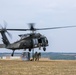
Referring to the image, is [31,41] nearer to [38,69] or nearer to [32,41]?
Answer: [32,41]

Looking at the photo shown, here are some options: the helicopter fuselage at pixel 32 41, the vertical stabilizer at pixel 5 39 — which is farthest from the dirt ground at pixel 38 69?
the vertical stabilizer at pixel 5 39

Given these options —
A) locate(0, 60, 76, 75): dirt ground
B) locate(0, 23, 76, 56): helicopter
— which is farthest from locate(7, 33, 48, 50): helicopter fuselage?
locate(0, 60, 76, 75): dirt ground

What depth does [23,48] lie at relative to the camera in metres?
58.1

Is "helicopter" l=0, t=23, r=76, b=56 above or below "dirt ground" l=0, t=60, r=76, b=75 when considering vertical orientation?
above

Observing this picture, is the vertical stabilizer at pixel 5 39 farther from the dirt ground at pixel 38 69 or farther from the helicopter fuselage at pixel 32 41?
the dirt ground at pixel 38 69

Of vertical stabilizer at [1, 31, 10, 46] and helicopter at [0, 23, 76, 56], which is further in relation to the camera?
vertical stabilizer at [1, 31, 10, 46]

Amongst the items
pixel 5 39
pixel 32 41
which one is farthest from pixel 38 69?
pixel 5 39

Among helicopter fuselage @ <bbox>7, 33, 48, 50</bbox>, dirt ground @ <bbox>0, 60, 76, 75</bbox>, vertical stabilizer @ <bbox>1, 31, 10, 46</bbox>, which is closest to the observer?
dirt ground @ <bbox>0, 60, 76, 75</bbox>

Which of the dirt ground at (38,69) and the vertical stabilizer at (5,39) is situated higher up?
the vertical stabilizer at (5,39)

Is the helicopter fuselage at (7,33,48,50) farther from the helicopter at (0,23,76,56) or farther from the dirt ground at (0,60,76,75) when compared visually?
the dirt ground at (0,60,76,75)

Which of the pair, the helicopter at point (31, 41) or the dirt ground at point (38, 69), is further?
the helicopter at point (31, 41)

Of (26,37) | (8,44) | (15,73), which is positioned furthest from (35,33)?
(15,73)

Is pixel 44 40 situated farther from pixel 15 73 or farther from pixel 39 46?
pixel 15 73

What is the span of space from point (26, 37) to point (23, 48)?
2953mm
